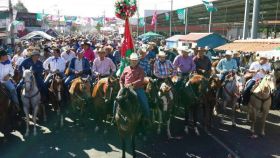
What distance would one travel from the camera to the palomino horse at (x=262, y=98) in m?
9.80

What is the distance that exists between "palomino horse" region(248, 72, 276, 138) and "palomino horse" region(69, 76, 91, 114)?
16.6 ft

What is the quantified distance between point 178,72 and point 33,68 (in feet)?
15.4

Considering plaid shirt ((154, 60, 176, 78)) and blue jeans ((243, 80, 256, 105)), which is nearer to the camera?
plaid shirt ((154, 60, 176, 78))

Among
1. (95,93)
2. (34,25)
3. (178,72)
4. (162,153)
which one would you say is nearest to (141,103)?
(162,153)

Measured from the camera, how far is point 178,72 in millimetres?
11586

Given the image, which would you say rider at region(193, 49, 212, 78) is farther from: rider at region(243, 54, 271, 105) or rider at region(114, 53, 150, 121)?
rider at region(114, 53, 150, 121)

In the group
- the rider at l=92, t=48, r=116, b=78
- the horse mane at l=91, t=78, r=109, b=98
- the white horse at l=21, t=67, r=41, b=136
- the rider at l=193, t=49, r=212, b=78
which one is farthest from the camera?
the rider at l=193, t=49, r=212, b=78

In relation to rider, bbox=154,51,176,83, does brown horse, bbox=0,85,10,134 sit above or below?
below

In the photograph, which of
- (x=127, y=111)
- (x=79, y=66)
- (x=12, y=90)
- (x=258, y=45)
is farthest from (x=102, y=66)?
(x=258, y=45)

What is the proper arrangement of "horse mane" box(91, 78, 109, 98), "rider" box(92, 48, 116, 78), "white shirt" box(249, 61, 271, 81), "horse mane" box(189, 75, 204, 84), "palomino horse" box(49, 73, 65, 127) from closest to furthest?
"horse mane" box(91, 78, 109, 98), "horse mane" box(189, 75, 204, 84), "palomino horse" box(49, 73, 65, 127), "white shirt" box(249, 61, 271, 81), "rider" box(92, 48, 116, 78)

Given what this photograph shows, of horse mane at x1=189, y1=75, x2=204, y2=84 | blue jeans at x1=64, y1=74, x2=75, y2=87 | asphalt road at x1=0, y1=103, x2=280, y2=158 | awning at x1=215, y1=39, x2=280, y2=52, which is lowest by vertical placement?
asphalt road at x1=0, y1=103, x2=280, y2=158

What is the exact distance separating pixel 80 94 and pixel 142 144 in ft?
8.23

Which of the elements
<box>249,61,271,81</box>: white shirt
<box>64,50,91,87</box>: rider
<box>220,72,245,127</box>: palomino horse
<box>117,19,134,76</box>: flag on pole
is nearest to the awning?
<box>249,61,271,81</box>: white shirt

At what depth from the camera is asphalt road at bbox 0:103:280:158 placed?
28.9 feet
